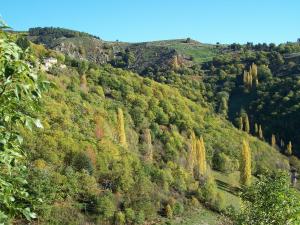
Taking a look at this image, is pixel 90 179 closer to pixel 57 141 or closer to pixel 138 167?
pixel 57 141

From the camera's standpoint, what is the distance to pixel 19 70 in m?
7.48

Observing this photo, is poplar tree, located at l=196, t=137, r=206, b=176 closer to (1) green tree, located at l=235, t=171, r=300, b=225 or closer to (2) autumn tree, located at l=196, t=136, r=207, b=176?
(2) autumn tree, located at l=196, t=136, r=207, b=176

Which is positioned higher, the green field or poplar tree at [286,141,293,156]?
poplar tree at [286,141,293,156]

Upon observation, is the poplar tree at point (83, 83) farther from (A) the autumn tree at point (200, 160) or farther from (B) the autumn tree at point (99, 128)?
(A) the autumn tree at point (200, 160)

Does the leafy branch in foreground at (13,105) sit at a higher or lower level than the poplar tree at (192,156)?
higher

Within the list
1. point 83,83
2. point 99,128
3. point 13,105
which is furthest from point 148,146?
point 13,105

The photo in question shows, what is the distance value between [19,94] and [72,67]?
409ft

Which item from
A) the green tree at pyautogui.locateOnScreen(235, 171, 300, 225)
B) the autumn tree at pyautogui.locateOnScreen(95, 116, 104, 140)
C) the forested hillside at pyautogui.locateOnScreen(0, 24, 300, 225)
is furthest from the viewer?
the autumn tree at pyautogui.locateOnScreen(95, 116, 104, 140)

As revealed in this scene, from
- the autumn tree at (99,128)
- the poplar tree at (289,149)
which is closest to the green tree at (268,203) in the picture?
the autumn tree at (99,128)

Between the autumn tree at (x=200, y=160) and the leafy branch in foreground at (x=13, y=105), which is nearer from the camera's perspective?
the leafy branch in foreground at (x=13, y=105)

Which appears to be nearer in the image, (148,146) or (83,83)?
(148,146)

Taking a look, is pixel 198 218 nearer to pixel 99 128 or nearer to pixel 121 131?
pixel 121 131

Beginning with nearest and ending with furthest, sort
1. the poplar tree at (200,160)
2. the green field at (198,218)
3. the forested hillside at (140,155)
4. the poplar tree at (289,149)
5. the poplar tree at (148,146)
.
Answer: the forested hillside at (140,155)
the green field at (198,218)
the poplar tree at (148,146)
the poplar tree at (200,160)
the poplar tree at (289,149)

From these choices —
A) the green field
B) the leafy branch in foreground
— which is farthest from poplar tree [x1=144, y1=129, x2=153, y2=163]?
the leafy branch in foreground
